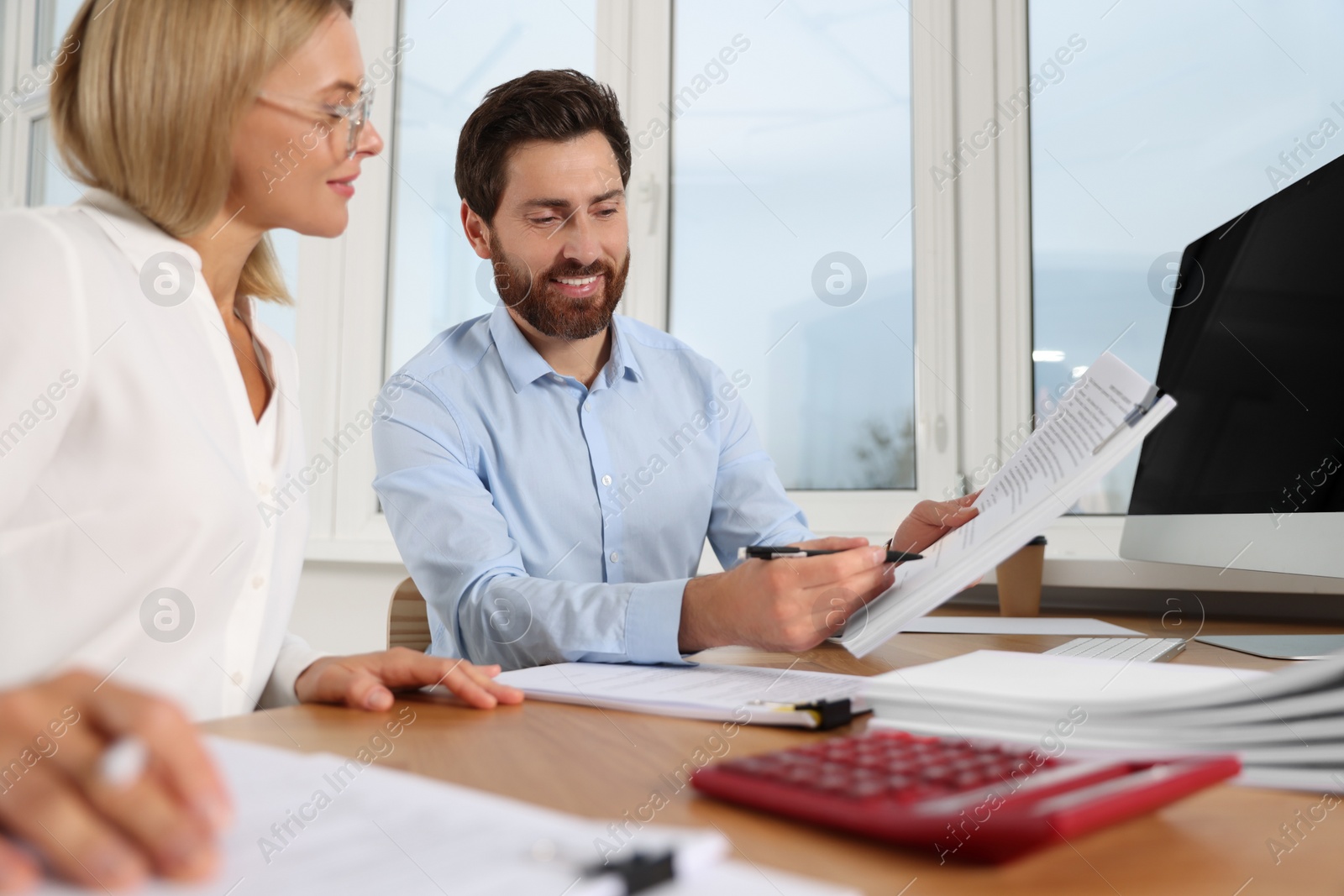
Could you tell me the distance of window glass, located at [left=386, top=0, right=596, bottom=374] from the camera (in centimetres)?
288

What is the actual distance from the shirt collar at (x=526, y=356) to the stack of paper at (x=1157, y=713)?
0.99 meters

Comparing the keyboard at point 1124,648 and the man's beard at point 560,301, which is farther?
the man's beard at point 560,301

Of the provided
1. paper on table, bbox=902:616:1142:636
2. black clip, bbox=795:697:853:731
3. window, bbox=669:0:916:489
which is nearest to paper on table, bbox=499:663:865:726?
black clip, bbox=795:697:853:731

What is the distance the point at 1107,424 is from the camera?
77 cm

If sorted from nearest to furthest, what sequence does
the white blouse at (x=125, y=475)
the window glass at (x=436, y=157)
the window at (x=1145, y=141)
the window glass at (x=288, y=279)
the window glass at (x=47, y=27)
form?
1. the white blouse at (x=125, y=475)
2. the window at (x=1145, y=141)
3. the window glass at (x=436, y=157)
4. the window glass at (x=288, y=279)
5. the window glass at (x=47, y=27)

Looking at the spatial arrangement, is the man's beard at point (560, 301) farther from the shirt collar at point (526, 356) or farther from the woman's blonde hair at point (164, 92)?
the woman's blonde hair at point (164, 92)

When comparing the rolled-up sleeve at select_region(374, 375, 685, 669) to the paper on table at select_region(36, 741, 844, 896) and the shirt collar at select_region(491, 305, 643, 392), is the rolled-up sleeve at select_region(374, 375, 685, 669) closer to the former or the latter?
the shirt collar at select_region(491, 305, 643, 392)

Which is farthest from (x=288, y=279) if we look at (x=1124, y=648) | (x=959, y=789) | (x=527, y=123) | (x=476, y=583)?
(x=959, y=789)

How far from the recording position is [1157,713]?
20.7 inches

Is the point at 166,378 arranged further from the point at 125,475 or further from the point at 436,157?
the point at 436,157

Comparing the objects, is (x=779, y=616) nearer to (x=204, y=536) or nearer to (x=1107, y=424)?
(x=1107, y=424)

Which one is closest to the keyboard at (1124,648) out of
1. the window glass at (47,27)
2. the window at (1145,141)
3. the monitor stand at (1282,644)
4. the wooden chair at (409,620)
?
the monitor stand at (1282,644)

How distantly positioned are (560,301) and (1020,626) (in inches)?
35.3

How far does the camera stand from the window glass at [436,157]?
2.88 m
